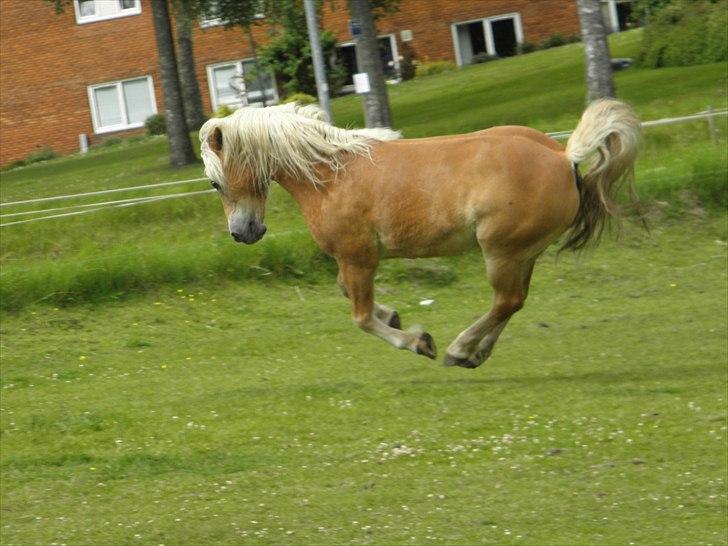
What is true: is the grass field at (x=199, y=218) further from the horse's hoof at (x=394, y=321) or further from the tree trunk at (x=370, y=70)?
the horse's hoof at (x=394, y=321)

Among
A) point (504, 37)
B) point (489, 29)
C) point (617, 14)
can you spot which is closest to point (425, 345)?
point (489, 29)

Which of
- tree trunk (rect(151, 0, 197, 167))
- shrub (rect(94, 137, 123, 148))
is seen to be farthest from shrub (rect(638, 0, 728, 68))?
shrub (rect(94, 137, 123, 148))

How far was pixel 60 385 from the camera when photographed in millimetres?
15094

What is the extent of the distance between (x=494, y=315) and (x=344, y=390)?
6426 mm

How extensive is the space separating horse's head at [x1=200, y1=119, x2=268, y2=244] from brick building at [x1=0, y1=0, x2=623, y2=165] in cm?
3681

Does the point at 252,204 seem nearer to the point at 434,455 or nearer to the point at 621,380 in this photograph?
the point at 434,455

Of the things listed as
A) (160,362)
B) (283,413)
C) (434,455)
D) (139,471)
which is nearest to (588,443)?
(434,455)

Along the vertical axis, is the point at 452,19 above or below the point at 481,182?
above

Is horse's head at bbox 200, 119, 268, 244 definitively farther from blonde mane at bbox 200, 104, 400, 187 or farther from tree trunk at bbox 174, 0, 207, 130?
tree trunk at bbox 174, 0, 207, 130

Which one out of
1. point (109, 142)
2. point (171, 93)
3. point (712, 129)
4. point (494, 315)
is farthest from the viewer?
point (109, 142)

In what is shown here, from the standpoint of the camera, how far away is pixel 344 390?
45.0 ft

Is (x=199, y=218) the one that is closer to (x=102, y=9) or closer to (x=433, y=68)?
(x=433, y=68)

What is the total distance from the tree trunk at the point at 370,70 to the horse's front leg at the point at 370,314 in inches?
610

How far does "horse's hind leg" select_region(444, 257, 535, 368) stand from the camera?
730 cm
